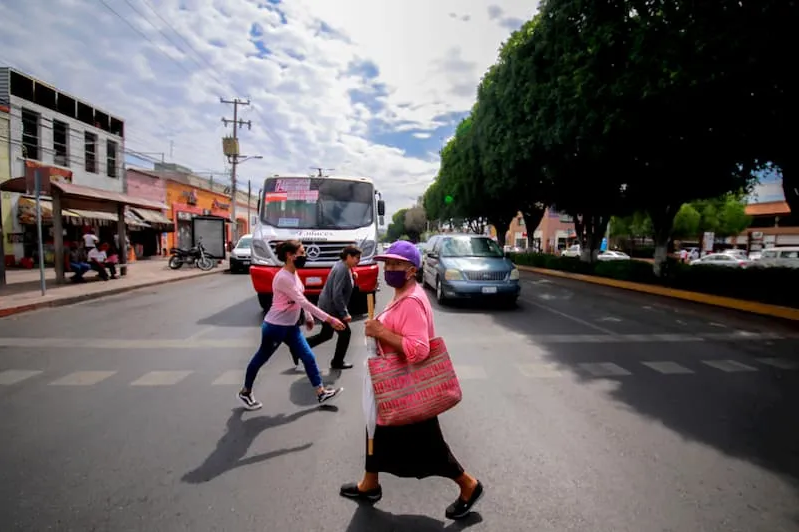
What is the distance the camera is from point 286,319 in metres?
4.23

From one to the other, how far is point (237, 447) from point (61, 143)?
24195 mm

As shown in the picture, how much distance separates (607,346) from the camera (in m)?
6.87

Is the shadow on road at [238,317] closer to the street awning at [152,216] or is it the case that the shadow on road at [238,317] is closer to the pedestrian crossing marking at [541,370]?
the pedestrian crossing marking at [541,370]

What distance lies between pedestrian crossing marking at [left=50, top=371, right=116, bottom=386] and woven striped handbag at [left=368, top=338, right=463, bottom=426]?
4.26 metres

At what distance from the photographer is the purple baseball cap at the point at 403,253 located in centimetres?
245

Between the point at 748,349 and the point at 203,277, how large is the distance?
1859 cm

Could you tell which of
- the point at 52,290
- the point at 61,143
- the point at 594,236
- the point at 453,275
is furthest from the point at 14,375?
the point at 594,236

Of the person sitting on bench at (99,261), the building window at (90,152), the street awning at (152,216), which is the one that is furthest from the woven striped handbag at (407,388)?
the street awning at (152,216)

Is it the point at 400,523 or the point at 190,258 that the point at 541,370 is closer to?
the point at 400,523

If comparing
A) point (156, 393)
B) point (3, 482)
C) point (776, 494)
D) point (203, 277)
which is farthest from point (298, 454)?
point (203, 277)

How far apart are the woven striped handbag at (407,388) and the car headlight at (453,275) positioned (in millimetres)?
7795

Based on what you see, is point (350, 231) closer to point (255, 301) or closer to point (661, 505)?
point (255, 301)

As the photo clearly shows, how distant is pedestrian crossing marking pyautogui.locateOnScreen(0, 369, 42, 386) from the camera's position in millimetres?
4943

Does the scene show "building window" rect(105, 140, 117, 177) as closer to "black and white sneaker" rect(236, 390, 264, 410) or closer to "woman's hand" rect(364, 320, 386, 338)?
"black and white sneaker" rect(236, 390, 264, 410)
